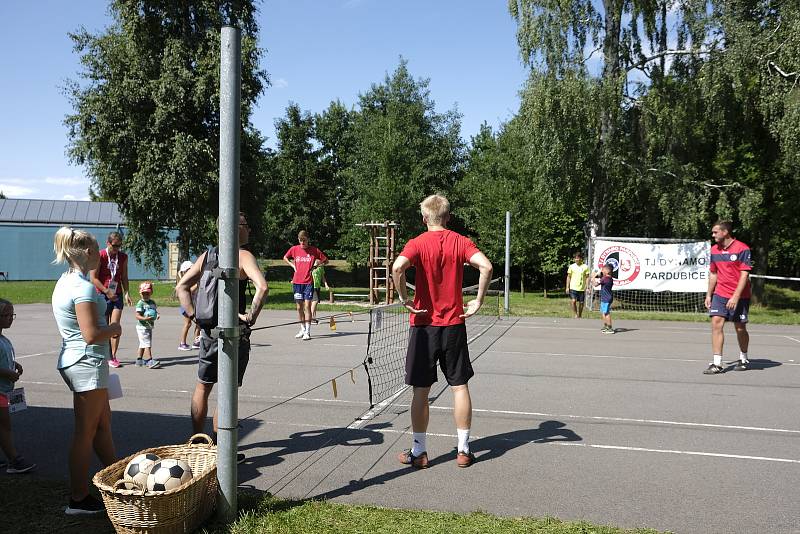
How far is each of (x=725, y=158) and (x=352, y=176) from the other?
23.0 m

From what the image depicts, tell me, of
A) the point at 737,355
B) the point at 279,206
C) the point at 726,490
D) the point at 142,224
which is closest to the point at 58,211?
the point at 279,206

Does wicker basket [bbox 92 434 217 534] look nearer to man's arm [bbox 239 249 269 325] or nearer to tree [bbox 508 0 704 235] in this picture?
man's arm [bbox 239 249 269 325]

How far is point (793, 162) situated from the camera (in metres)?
20.5

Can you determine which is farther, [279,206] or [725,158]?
[279,206]

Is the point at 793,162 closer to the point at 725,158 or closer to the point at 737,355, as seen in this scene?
the point at 725,158

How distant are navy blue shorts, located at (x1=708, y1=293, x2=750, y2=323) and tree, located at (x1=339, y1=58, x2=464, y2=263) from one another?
85.3 feet

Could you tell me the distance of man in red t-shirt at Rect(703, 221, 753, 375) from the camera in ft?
31.7

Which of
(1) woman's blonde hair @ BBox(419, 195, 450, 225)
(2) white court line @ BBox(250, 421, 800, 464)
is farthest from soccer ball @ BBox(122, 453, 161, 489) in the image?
(1) woman's blonde hair @ BBox(419, 195, 450, 225)

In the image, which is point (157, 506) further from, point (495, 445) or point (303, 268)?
point (303, 268)

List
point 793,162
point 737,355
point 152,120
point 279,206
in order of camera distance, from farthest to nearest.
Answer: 1. point 279,206
2. point 152,120
3. point 793,162
4. point 737,355

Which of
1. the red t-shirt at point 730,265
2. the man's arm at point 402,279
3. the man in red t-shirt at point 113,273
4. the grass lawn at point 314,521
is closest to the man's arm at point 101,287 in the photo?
the man in red t-shirt at point 113,273

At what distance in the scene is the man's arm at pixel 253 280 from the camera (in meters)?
4.70

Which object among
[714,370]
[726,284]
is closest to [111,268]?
[714,370]

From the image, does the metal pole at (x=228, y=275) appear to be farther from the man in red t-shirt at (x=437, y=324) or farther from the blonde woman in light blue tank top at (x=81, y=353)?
the man in red t-shirt at (x=437, y=324)
